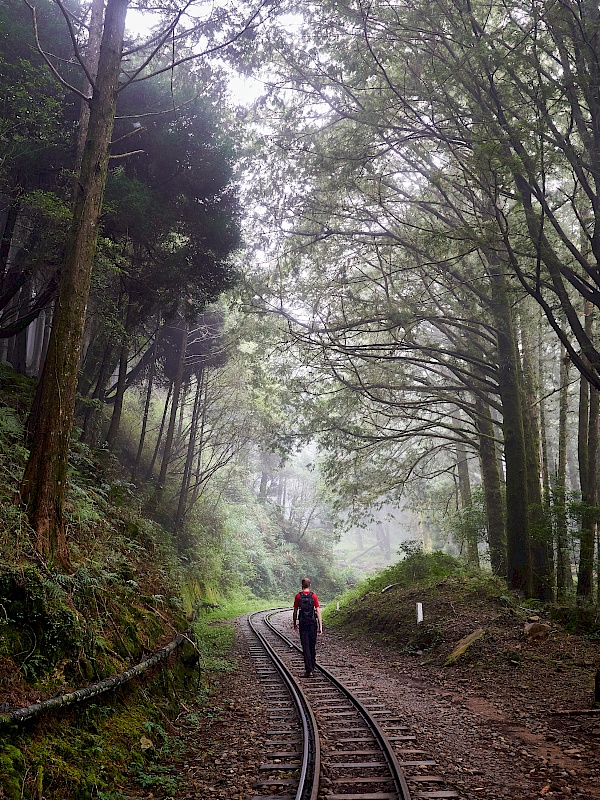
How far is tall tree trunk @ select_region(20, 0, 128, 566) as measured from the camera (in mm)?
6086

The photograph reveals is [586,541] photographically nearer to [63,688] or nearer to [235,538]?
[63,688]

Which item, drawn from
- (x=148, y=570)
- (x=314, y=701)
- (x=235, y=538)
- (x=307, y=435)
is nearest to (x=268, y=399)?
(x=307, y=435)

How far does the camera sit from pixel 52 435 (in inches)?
247

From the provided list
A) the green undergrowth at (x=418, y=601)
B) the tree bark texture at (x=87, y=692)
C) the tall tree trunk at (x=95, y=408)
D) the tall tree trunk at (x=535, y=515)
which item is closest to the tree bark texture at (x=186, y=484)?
the tall tree trunk at (x=95, y=408)

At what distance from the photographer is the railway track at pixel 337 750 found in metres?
4.62

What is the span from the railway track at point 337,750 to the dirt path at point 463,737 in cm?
18

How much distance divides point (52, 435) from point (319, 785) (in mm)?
4565

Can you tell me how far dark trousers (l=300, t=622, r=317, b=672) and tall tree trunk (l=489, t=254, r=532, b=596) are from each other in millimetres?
4960

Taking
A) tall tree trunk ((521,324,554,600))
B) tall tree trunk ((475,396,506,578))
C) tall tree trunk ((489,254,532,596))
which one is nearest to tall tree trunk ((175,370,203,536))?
tall tree trunk ((475,396,506,578))

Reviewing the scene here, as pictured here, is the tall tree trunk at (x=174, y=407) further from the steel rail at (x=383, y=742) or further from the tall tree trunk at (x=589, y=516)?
the tall tree trunk at (x=589, y=516)

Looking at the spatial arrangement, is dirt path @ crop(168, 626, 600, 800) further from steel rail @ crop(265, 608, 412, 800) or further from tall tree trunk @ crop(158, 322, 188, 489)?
tall tree trunk @ crop(158, 322, 188, 489)

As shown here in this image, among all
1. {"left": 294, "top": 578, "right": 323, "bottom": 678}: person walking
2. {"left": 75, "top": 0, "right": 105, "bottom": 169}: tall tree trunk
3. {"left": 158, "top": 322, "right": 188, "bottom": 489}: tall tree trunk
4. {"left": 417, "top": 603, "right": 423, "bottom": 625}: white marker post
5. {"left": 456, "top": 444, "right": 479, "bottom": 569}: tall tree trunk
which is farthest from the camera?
{"left": 158, "top": 322, "right": 188, "bottom": 489}: tall tree trunk


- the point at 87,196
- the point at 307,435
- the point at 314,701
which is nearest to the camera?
the point at 87,196

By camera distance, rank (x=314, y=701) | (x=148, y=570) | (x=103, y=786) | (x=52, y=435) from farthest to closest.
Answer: (x=148, y=570), (x=314, y=701), (x=52, y=435), (x=103, y=786)
